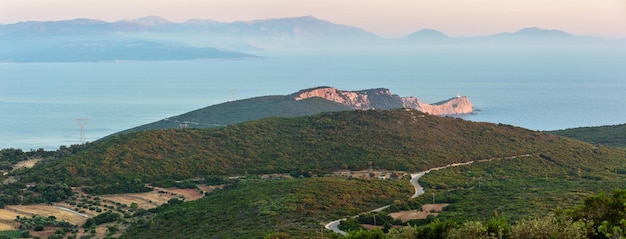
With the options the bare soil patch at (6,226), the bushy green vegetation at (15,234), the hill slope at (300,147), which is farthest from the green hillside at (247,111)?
the bushy green vegetation at (15,234)

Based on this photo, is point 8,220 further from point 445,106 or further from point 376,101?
point 445,106

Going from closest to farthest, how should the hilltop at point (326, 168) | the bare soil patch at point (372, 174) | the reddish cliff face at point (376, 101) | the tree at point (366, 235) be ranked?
the tree at point (366, 235), the hilltop at point (326, 168), the bare soil patch at point (372, 174), the reddish cliff face at point (376, 101)

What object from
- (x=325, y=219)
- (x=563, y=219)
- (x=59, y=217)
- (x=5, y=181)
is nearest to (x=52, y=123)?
(x=5, y=181)

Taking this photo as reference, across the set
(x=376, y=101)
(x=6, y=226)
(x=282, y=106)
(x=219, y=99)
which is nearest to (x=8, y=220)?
(x=6, y=226)

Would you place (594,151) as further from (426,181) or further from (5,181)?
(5,181)

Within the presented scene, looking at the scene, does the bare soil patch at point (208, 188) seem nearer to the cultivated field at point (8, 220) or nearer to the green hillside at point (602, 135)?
the cultivated field at point (8, 220)
